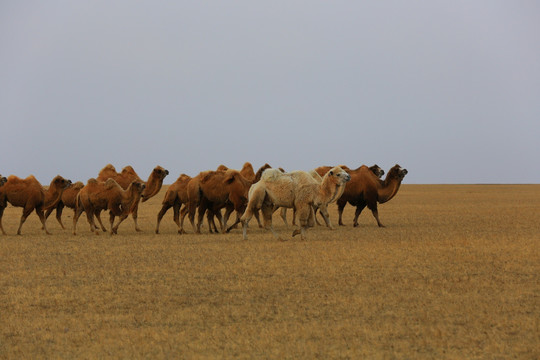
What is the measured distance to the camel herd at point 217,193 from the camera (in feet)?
57.2

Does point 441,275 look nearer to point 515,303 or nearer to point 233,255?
point 515,303

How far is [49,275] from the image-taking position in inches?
479

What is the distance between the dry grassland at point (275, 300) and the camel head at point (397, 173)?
675 centimetres

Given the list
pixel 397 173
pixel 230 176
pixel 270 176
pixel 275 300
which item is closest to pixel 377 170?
pixel 397 173

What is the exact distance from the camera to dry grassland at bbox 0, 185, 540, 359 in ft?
24.2

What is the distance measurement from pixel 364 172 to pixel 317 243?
718 cm

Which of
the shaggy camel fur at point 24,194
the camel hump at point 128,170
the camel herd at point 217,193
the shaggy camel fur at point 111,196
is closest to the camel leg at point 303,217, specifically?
the camel herd at point 217,193

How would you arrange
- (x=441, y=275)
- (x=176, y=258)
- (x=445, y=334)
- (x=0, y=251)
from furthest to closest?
(x=0, y=251)
(x=176, y=258)
(x=441, y=275)
(x=445, y=334)

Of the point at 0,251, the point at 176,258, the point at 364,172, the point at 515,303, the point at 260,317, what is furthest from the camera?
the point at 364,172

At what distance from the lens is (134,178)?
24.4 metres

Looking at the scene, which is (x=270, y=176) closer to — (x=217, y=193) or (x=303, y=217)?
(x=303, y=217)

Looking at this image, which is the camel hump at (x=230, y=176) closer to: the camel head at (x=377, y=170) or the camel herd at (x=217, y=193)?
the camel herd at (x=217, y=193)

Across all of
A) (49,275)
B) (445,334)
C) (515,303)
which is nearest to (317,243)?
A: (49,275)

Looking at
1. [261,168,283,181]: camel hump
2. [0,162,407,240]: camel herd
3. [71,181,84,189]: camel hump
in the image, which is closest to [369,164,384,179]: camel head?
[0,162,407,240]: camel herd
